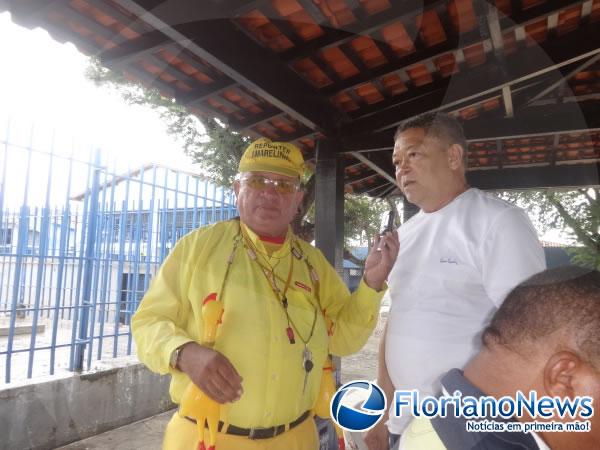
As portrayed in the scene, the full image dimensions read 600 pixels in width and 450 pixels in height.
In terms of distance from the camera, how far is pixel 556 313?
2.10 feet

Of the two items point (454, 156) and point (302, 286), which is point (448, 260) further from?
point (302, 286)

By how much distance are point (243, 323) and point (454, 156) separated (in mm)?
867

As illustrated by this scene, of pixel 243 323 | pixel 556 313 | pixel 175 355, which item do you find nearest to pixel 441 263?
pixel 556 313

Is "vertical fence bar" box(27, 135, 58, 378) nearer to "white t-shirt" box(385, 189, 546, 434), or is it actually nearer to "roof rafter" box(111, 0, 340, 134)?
"roof rafter" box(111, 0, 340, 134)

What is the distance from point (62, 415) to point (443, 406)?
344cm

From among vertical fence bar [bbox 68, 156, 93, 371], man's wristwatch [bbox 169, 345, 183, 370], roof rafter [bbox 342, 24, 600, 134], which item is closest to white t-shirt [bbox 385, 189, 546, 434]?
man's wristwatch [bbox 169, 345, 183, 370]

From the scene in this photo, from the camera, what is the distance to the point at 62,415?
10.3 feet

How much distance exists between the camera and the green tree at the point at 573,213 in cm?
426

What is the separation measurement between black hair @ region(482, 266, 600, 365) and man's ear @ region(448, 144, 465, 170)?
0.65 m

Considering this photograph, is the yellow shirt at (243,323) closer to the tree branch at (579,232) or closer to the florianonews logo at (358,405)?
the florianonews logo at (358,405)

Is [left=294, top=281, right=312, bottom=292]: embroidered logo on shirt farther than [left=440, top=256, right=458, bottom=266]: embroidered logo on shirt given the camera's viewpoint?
Yes

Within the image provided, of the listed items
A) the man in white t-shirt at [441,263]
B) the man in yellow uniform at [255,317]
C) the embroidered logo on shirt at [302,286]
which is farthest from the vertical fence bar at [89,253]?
the man in white t-shirt at [441,263]

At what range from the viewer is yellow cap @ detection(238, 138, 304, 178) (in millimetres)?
1391

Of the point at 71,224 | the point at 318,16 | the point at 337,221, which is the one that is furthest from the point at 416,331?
the point at 71,224
